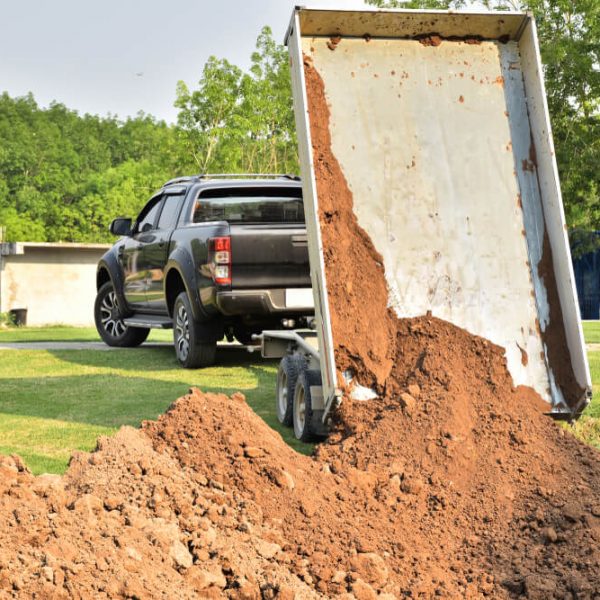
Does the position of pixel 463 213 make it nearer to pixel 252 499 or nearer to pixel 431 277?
pixel 431 277

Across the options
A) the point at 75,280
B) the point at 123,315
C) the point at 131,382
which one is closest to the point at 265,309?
the point at 131,382

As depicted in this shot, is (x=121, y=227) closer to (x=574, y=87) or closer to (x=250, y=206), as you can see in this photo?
(x=250, y=206)

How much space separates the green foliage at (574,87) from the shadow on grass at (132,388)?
29.3ft

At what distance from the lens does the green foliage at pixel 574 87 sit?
18.6m

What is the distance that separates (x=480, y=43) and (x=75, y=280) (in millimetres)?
23337

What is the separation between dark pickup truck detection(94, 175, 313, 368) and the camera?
10.7 meters

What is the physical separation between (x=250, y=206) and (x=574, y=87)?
10.4 m

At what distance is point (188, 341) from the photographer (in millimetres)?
11578

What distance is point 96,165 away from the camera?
93562 millimetres

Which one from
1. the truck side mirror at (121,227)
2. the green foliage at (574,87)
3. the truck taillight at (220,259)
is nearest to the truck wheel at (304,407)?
the truck taillight at (220,259)

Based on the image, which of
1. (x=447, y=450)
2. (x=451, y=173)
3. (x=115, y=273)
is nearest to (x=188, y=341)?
(x=115, y=273)

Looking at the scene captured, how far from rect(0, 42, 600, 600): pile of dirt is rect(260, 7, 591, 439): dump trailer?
10.4 inches

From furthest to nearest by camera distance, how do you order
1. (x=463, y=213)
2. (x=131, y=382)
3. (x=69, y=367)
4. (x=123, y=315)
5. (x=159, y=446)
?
(x=123, y=315)
(x=69, y=367)
(x=131, y=382)
(x=463, y=213)
(x=159, y=446)

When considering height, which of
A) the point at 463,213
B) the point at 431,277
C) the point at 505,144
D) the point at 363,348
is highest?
the point at 505,144
